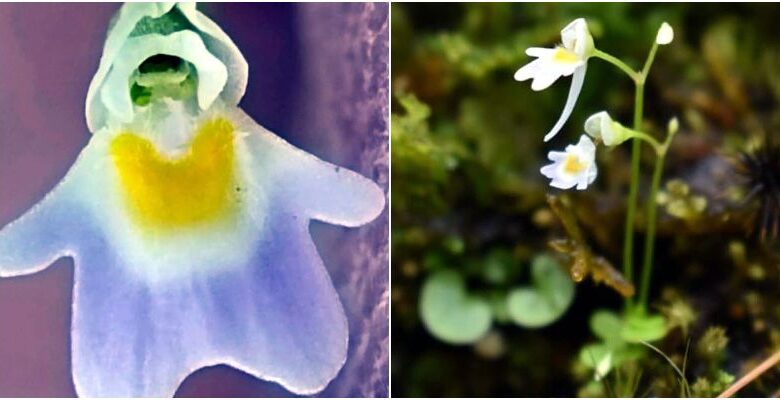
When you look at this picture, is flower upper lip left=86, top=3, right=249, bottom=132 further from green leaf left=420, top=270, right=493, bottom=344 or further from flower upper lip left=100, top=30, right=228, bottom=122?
green leaf left=420, top=270, right=493, bottom=344

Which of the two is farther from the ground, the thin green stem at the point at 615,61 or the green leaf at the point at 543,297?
the thin green stem at the point at 615,61

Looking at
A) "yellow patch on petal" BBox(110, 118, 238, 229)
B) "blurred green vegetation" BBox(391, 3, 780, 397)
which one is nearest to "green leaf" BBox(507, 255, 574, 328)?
"blurred green vegetation" BBox(391, 3, 780, 397)

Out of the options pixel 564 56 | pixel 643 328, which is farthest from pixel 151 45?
pixel 643 328

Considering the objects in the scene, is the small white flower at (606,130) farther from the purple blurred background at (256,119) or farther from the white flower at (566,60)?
the purple blurred background at (256,119)

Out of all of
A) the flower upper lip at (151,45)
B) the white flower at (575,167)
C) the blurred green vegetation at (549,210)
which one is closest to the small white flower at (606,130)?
the white flower at (575,167)

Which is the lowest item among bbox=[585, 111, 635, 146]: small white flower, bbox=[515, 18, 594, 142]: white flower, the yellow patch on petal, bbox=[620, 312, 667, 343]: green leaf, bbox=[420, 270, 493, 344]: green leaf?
bbox=[420, 270, 493, 344]: green leaf

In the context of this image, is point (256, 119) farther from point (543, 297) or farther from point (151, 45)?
point (543, 297)

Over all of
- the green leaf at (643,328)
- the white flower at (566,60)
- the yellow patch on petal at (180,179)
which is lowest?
the green leaf at (643,328)
